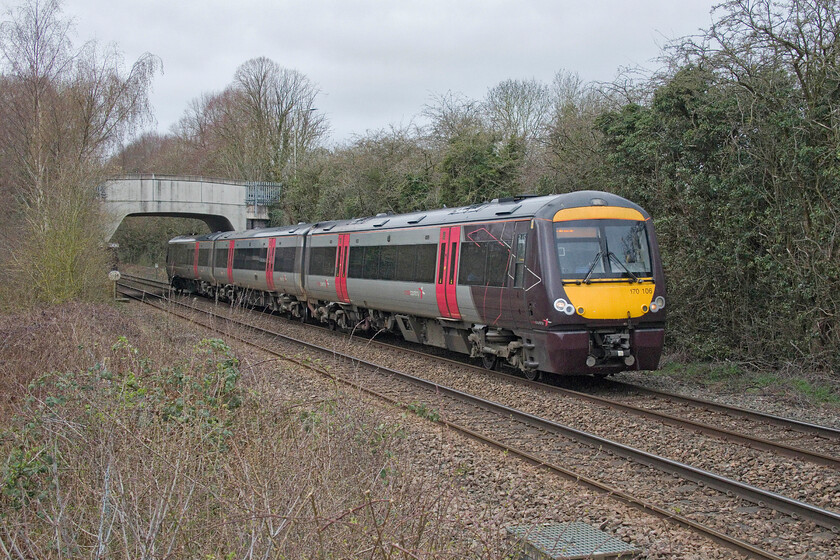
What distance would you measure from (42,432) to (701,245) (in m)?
10.7

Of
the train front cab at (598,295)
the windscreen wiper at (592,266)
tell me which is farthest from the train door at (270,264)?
the windscreen wiper at (592,266)

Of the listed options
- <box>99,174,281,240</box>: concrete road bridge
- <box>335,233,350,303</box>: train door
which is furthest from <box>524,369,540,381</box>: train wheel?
<box>99,174,281,240</box>: concrete road bridge

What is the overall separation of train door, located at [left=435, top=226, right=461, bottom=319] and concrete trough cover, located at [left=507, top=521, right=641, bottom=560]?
24.8 ft

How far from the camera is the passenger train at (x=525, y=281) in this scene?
400 inches

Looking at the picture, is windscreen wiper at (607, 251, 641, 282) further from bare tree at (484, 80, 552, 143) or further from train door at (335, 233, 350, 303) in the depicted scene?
bare tree at (484, 80, 552, 143)

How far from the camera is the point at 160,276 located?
140 feet

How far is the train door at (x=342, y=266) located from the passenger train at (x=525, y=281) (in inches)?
9.3

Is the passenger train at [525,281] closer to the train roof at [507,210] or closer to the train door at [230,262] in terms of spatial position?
the train roof at [507,210]

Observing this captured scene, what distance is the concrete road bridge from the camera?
31578mm

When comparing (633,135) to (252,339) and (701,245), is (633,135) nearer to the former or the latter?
(701,245)

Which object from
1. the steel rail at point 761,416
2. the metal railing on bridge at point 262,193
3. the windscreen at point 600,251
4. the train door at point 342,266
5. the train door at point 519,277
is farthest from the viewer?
the metal railing on bridge at point 262,193

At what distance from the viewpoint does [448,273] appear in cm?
1269

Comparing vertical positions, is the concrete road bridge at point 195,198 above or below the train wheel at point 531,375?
above

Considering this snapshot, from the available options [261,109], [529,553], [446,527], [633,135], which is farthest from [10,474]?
[261,109]
